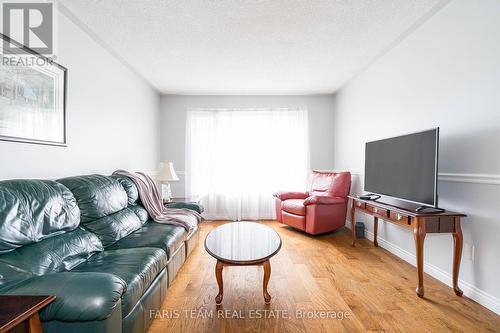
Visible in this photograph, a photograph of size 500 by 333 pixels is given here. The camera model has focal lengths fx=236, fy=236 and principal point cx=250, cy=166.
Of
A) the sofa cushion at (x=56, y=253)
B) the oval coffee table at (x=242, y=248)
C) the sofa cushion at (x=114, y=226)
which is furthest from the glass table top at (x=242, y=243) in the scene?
the sofa cushion at (x=56, y=253)

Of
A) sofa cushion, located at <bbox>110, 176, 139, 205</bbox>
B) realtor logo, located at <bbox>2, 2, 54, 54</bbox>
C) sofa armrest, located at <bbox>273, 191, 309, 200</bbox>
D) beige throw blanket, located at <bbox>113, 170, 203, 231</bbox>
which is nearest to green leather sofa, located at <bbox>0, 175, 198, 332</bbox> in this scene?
sofa cushion, located at <bbox>110, 176, 139, 205</bbox>

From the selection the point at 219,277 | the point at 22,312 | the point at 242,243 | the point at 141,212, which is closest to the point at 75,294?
the point at 22,312

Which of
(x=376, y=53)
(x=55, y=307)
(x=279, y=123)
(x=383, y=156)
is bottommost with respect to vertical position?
(x=55, y=307)

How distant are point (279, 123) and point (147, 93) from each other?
2.48 metres

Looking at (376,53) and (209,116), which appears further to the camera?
(209,116)

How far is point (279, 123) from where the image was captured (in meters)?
4.70

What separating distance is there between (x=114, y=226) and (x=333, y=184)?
3.12 m

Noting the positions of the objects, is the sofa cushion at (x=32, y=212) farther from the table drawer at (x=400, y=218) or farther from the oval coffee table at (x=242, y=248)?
the table drawer at (x=400, y=218)

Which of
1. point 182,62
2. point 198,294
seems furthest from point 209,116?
point 198,294

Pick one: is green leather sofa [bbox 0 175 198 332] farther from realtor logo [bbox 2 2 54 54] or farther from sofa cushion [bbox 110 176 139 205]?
realtor logo [bbox 2 2 54 54]

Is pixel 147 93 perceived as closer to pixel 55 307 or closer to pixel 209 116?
pixel 209 116

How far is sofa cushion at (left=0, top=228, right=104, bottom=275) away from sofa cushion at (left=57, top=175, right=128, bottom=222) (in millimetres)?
177

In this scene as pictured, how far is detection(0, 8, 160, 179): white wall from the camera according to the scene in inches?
77.2

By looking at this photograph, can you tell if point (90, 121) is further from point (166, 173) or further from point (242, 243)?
point (242, 243)
